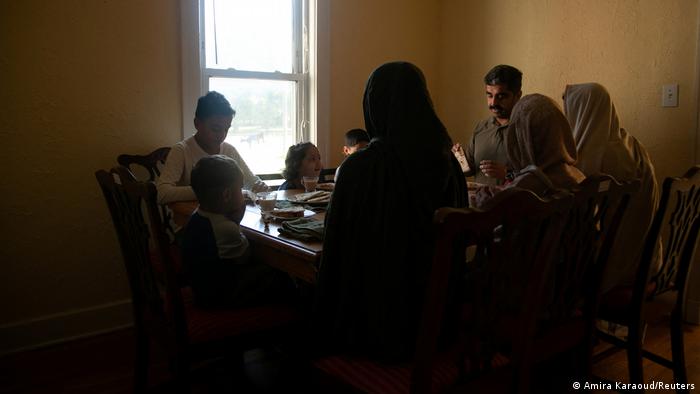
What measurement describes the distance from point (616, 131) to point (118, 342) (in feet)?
8.21

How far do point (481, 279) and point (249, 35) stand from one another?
2.52m

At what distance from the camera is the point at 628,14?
3.04m

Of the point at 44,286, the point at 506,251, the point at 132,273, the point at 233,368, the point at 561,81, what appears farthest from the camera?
the point at 561,81

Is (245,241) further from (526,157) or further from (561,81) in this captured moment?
(561,81)

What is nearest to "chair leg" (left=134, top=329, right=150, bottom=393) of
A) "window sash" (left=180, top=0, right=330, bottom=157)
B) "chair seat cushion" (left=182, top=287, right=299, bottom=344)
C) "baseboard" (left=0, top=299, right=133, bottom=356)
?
"chair seat cushion" (left=182, top=287, right=299, bottom=344)

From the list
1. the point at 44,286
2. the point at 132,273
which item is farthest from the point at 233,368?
the point at 44,286

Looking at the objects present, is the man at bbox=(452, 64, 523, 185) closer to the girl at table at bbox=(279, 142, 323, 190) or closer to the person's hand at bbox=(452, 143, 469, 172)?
the person's hand at bbox=(452, 143, 469, 172)

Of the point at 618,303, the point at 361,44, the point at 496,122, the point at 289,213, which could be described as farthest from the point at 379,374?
the point at 361,44

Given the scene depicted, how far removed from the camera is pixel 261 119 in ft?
11.0

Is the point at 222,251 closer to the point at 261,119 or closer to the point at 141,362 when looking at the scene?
the point at 141,362

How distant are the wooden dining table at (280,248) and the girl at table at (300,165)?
0.81m

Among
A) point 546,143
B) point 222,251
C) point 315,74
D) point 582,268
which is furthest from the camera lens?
point 315,74

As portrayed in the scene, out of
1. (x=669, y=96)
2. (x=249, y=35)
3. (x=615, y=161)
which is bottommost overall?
(x=615, y=161)

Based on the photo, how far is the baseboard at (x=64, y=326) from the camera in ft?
8.29
